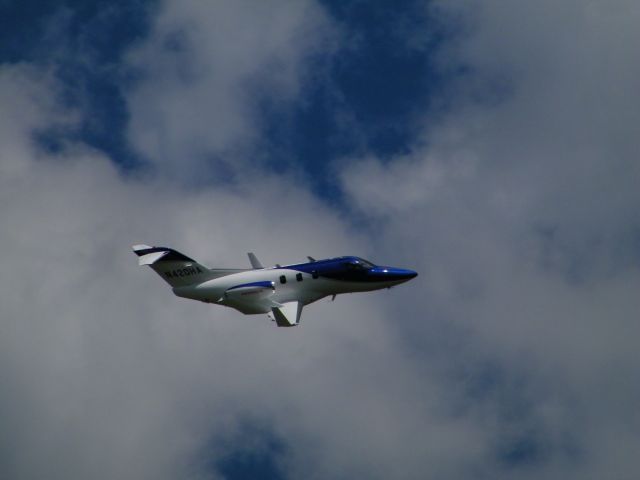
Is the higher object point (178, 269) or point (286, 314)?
point (178, 269)

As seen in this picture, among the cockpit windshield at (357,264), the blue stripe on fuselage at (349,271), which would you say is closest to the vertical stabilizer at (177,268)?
the blue stripe on fuselage at (349,271)

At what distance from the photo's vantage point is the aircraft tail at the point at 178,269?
3602 inches

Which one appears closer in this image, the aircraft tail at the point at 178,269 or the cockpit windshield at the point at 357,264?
the cockpit windshield at the point at 357,264

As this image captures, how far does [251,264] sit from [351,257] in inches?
454

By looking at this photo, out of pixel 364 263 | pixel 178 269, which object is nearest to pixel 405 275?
pixel 364 263

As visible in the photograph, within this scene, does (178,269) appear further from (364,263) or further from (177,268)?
(364,263)

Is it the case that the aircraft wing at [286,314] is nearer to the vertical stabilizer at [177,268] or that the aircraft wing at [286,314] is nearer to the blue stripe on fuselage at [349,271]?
the blue stripe on fuselage at [349,271]

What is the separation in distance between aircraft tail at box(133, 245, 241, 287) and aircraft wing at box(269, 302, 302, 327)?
27.3ft

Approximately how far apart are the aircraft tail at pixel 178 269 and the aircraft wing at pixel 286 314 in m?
8.34

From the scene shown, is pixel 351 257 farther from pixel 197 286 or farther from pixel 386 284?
pixel 197 286

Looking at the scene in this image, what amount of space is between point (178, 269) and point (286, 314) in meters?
14.3

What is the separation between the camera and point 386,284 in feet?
299

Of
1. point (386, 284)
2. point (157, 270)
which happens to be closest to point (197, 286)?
point (157, 270)

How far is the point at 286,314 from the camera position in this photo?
85688 mm
